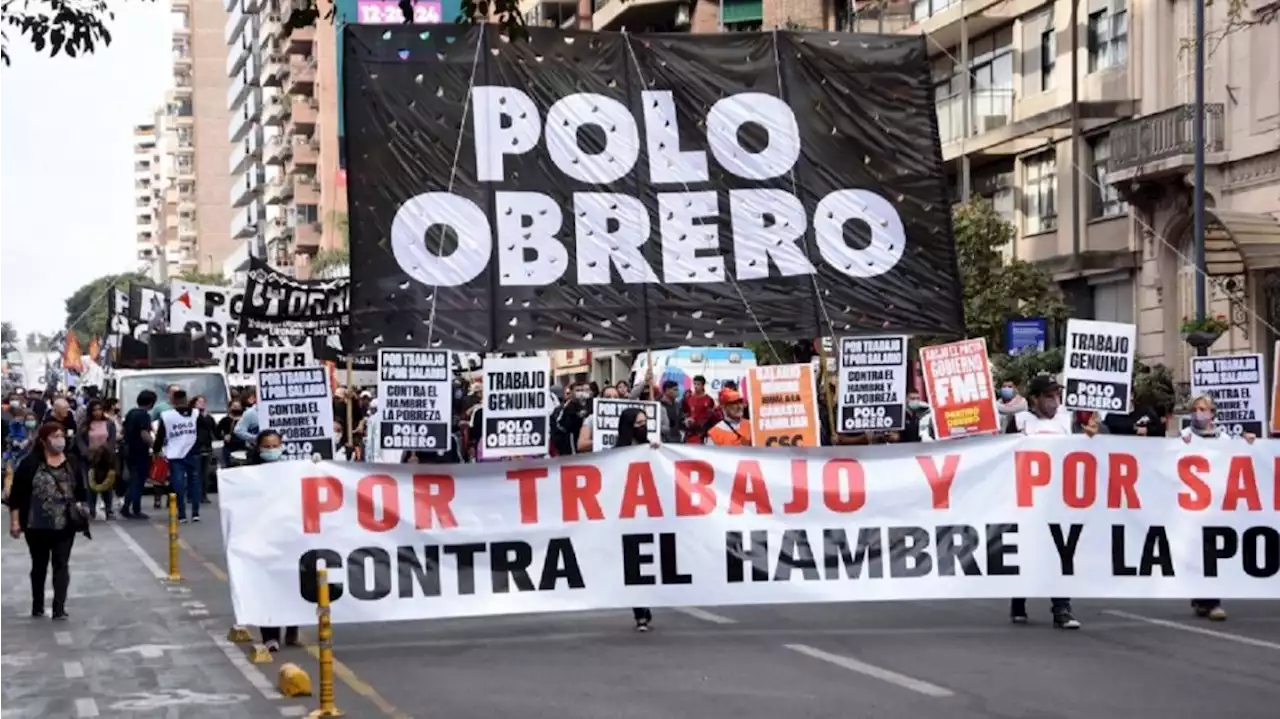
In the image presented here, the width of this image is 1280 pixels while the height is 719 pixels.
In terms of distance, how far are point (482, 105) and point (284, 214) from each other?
367 feet

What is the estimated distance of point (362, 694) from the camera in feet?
39.1

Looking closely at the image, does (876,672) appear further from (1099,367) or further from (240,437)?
(240,437)

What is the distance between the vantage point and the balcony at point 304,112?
111m

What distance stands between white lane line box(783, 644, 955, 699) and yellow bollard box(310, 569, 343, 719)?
3123 mm

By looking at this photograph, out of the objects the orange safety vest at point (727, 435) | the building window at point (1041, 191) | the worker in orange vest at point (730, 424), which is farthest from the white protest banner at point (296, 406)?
the building window at point (1041, 191)

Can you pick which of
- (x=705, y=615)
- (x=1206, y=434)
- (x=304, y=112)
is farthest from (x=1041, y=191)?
(x=304, y=112)

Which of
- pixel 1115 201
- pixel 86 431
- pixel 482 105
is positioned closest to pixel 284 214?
pixel 1115 201

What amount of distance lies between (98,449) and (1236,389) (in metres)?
10.3

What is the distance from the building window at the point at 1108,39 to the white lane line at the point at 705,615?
24287 mm

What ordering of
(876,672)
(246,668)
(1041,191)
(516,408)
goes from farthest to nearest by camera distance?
(1041,191), (516,408), (246,668), (876,672)

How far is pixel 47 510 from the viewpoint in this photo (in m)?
16.9

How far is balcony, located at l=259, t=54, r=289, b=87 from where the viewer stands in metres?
118

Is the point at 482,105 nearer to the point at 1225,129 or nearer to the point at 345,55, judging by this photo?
the point at 345,55

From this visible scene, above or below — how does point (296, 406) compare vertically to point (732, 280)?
below
